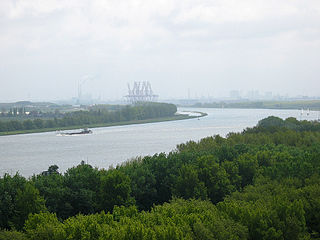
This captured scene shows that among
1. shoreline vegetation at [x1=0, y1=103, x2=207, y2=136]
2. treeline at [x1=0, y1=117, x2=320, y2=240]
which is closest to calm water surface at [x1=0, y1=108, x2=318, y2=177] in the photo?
shoreline vegetation at [x1=0, y1=103, x2=207, y2=136]

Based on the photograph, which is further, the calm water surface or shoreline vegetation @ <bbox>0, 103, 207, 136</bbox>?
shoreline vegetation @ <bbox>0, 103, 207, 136</bbox>

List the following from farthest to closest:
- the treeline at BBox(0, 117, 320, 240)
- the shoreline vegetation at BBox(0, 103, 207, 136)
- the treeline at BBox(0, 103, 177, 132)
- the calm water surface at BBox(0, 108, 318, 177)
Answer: the treeline at BBox(0, 103, 177, 132)
the shoreline vegetation at BBox(0, 103, 207, 136)
the calm water surface at BBox(0, 108, 318, 177)
the treeline at BBox(0, 117, 320, 240)

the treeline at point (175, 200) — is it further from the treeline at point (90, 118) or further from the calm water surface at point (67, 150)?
the treeline at point (90, 118)

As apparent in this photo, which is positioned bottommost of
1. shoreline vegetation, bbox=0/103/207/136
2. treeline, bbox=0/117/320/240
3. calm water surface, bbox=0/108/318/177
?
calm water surface, bbox=0/108/318/177

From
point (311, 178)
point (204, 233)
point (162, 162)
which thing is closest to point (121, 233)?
point (204, 233)

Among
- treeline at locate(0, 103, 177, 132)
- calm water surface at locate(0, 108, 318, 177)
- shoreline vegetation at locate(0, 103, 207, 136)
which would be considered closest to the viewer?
calm water surface at locate(0, 108, 318, 177)

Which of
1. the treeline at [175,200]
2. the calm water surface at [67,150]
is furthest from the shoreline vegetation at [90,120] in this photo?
the treeline at [175,200]

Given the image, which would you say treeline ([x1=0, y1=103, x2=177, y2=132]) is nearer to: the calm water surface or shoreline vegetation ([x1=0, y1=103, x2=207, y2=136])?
shoreline vegetation ([x1=0, y1=103, x2=207, y2=136])
